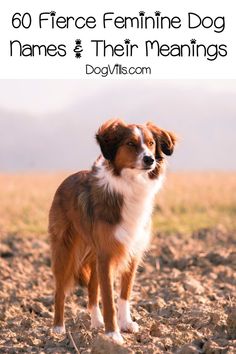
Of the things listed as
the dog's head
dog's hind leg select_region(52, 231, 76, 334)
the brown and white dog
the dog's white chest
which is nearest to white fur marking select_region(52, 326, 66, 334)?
the brown and white dog

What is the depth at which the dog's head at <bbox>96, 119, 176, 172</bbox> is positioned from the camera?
22.9ft

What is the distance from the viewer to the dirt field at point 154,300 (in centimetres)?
697

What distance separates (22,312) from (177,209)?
18913mm

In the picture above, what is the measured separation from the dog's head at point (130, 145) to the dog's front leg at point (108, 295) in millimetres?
885

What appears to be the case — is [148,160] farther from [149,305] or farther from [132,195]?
[149,305]

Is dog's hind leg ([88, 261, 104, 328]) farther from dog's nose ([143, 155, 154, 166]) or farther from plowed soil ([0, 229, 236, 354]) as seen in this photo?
dog's nose ([143, 155, 154, 166])

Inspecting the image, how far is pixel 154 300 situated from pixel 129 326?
208 cm

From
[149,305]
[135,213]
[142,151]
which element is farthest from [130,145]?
[149,305]

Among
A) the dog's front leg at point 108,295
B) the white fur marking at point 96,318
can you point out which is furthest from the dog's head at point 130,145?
the white fur marking at point 96,318

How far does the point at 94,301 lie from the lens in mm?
8055

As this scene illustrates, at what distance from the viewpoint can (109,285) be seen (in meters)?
7.12

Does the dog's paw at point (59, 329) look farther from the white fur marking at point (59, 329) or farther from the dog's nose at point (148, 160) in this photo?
the dog's nose at point (148, 160)

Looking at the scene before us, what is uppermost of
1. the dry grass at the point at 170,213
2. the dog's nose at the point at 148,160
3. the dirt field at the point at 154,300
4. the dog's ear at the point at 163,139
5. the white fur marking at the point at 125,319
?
the dog's ear at the point at 163,139

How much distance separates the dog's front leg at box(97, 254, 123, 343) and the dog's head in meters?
0.89
